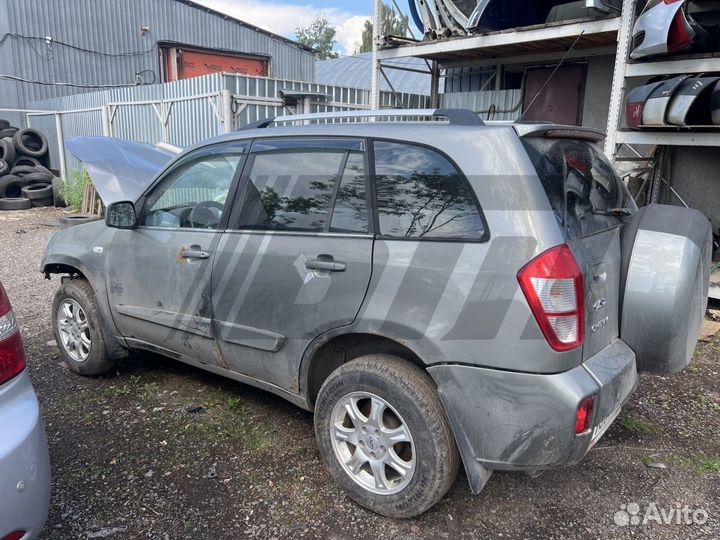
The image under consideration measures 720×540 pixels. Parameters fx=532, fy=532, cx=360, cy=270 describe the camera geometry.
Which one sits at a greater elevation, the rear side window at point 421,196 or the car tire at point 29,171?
the rear side window at point 421,196

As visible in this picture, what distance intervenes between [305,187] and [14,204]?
41.2 ft

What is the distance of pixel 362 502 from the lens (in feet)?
8.39

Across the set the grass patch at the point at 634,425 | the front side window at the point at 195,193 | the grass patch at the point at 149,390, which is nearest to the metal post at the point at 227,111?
the front side window at the point at 195,193

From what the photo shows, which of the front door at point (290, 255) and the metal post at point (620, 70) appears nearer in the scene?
the front door at point (290, 255)

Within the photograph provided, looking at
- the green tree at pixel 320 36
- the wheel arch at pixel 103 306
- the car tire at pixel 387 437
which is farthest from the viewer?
the green tree at pixel 320 36

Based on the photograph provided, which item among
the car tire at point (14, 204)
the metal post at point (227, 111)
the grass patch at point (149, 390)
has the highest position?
the metal post at point (227, 111)

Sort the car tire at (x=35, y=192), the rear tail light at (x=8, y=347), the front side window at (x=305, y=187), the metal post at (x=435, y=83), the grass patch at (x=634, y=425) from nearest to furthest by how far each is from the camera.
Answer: the rear tail light at (x=8, y=347), the front side window at (x=305, y=187), the grass patch at (x=634, y=425), the metal post at (x=435, y=83), the car tire at (x=35, y=192)

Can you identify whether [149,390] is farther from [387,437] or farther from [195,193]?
[387,437]

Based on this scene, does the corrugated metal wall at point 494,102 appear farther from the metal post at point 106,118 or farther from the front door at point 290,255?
the metal post at point 106,118

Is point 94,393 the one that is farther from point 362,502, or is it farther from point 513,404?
point 513,404

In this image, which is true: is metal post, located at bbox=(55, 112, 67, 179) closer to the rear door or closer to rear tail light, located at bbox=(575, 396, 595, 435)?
the rear door

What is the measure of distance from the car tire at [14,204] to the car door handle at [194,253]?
1177 cm

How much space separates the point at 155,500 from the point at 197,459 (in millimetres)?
362

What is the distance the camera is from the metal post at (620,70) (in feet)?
20.2
